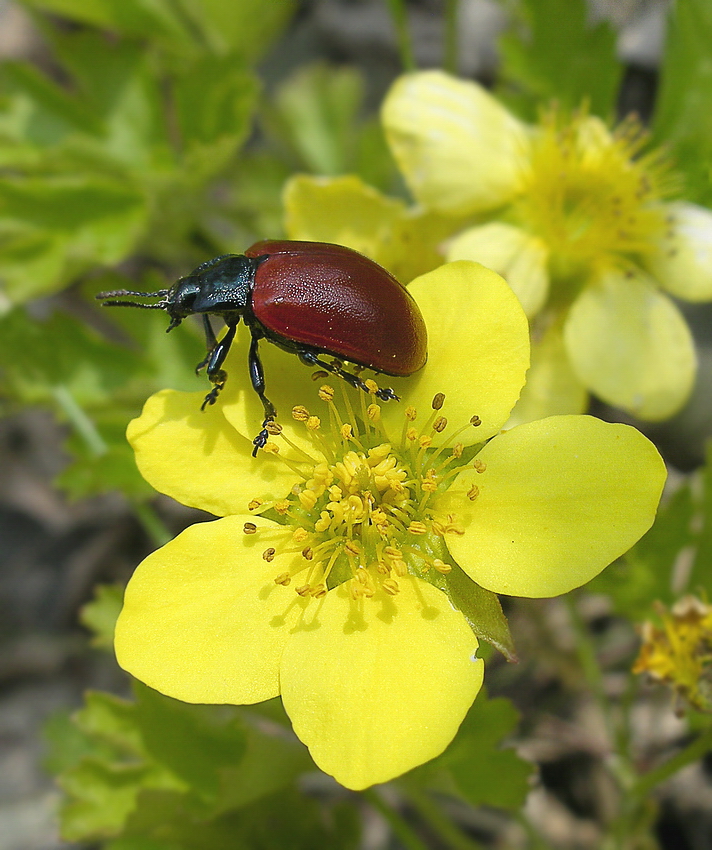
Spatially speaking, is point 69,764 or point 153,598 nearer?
point 153,598

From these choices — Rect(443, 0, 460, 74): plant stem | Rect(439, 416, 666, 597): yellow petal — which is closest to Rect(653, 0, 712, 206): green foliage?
Rect(443, 0, 460, 74): plant stem

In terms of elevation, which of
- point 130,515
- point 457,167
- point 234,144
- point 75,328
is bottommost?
point 130,515

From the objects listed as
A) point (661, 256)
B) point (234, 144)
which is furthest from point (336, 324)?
point (234, 144)

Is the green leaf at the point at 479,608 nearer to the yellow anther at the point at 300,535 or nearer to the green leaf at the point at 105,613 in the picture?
the yellow anther at the point at 300,535

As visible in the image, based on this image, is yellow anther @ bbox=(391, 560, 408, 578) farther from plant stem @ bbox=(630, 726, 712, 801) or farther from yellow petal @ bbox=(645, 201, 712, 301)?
yellow petal @ bbox=(645, 201, 712, 301)

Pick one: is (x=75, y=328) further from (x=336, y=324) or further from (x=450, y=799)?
(x=450, y=799)

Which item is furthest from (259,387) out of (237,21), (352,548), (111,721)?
(237,21)

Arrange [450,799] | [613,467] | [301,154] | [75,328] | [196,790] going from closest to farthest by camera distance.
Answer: [613,467]
[196,790]
[75,328]
[450,799]
[301,154]

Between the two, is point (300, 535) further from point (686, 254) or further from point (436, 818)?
point (686, 254)
